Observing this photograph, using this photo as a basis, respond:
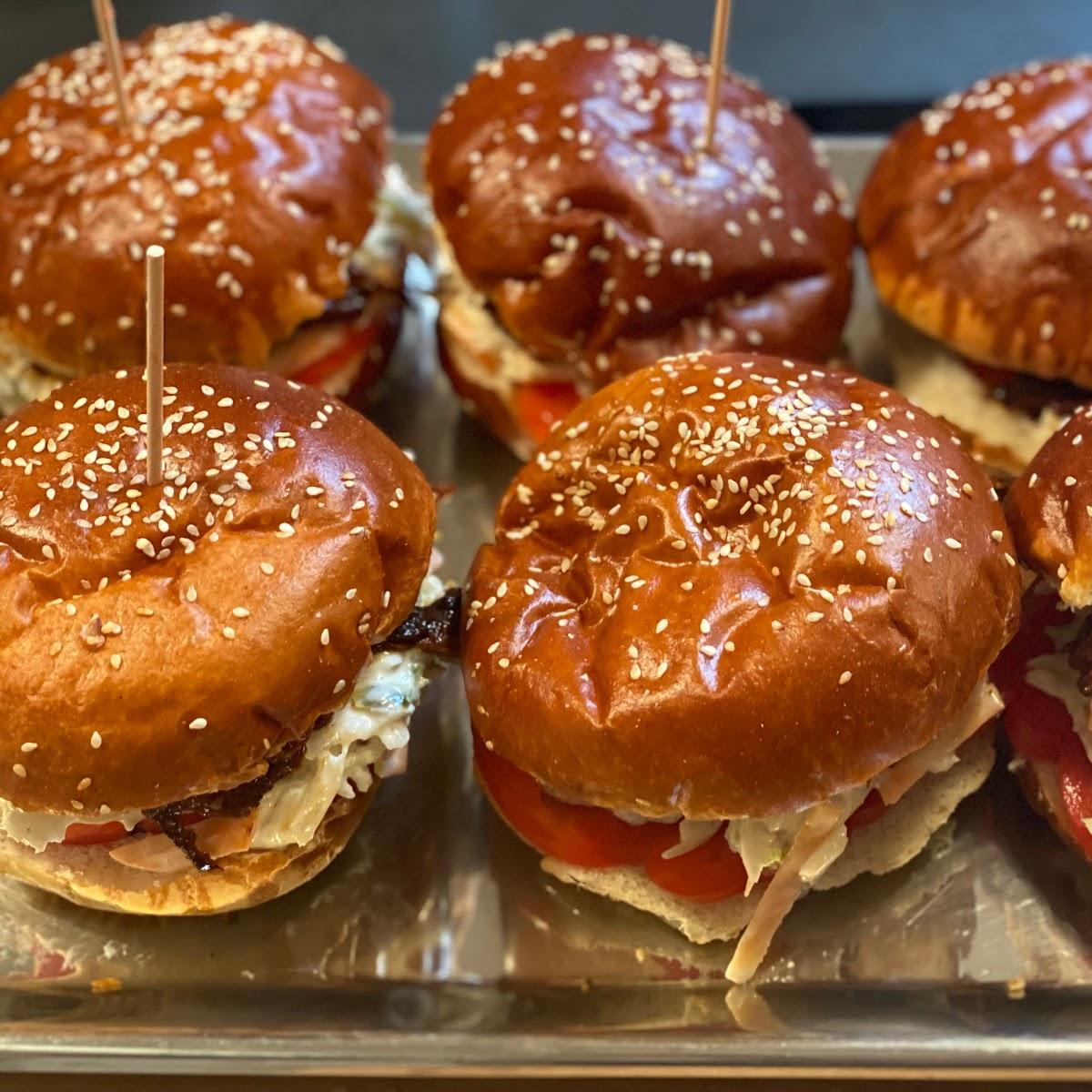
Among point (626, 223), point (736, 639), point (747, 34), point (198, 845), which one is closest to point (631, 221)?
point (626, 223)

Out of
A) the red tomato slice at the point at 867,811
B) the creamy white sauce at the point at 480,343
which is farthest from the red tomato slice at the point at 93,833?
the creamy white sauce at the point at 480,343

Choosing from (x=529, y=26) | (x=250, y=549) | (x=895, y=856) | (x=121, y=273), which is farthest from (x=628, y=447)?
(x=529, y=26)

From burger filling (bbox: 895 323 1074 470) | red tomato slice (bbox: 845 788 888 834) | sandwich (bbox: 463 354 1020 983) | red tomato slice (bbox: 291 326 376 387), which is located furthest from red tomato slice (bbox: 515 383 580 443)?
red tomato slice (bbox: 845 788 888 834)

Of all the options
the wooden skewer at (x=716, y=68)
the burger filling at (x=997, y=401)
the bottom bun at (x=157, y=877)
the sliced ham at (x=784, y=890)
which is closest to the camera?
the sliced ham at (x=784, y=890)

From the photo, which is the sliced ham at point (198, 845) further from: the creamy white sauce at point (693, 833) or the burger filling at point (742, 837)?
the creamy white sauce at point (693, 833)

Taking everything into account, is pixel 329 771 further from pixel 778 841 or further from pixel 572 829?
pixel 778 841
